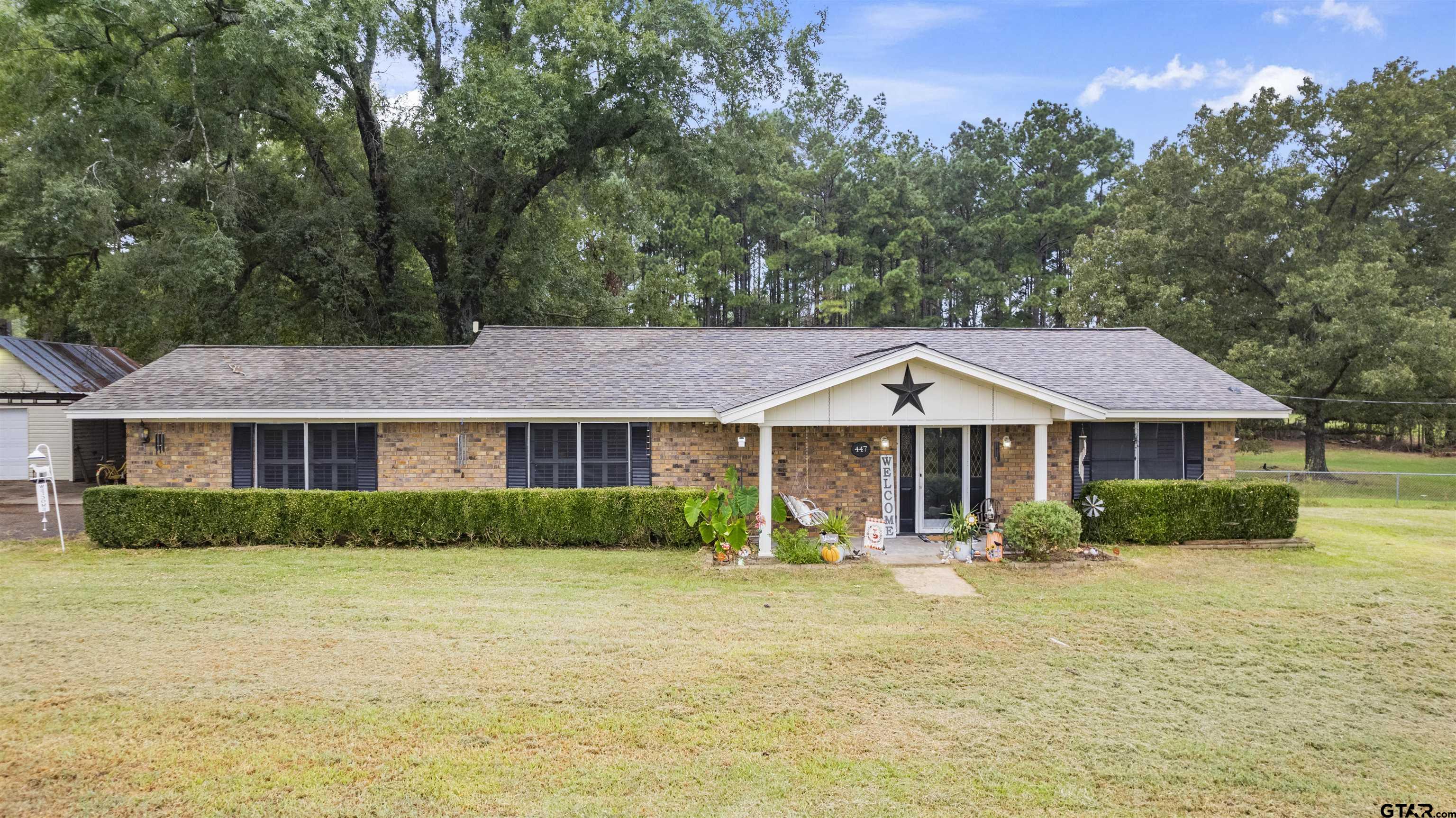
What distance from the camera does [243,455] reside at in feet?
42.3

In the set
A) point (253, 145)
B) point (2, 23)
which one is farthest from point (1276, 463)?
point (2, 23)

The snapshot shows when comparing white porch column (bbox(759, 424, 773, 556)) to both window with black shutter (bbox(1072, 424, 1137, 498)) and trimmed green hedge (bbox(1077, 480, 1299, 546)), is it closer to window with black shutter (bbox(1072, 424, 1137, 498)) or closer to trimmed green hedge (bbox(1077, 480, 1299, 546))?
trimmed green hedge (bbox(1077, 480, 1299, 546))

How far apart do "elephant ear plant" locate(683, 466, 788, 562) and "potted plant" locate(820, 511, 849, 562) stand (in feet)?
2.52

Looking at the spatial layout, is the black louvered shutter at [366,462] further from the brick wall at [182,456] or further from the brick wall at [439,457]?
the brick wall at [182,456]

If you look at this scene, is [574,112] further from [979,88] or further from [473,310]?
[979,88]

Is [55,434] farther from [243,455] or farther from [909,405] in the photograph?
[909,405]

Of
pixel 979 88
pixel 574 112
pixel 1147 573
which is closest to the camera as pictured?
pixel 1147 573

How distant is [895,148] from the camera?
4625 centimetres

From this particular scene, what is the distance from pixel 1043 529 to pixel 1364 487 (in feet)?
64.1

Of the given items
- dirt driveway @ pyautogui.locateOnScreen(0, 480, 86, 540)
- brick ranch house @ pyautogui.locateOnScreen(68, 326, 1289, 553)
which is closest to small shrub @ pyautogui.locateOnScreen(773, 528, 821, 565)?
brick ranch house @ pyautogui.locateOnScreen(68, 326, 1289, 553)

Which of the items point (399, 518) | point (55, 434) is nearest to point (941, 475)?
point (399, 518)

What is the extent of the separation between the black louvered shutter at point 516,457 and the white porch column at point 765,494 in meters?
4.39

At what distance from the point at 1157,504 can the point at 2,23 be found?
85.5ft

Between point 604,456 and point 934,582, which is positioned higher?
point 604,456
